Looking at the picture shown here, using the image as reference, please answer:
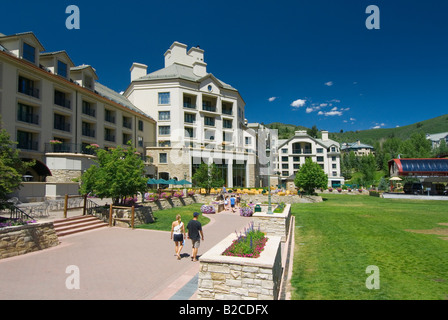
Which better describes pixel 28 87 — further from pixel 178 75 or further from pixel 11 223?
pixel 178 75

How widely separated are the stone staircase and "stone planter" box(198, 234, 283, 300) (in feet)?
33.2

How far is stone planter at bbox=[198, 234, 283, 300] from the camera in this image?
206 inches

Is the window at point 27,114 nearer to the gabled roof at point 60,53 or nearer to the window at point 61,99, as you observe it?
the window at point 61,99

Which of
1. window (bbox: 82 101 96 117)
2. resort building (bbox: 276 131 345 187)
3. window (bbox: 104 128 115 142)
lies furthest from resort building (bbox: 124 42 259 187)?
resort building (bbox: 276 131 345 187)

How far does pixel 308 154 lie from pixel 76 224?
75837 mm

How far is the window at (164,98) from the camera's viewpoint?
142 ft

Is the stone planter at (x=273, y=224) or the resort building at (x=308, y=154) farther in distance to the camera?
the resort building at (x=308, y=154)

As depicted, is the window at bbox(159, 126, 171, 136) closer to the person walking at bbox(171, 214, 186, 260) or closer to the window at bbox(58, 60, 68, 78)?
the window at bbox(58, 60, 68, 78)

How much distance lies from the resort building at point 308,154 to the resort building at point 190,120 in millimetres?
35869

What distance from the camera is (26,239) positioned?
9.66 meters

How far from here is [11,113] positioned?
22188mm

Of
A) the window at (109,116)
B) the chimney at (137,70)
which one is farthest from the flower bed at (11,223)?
the chimney at (137,70)

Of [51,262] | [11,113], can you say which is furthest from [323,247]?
[11,113]
